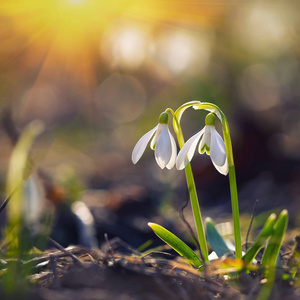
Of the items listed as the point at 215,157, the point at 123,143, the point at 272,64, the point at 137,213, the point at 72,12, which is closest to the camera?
the point at 215,157

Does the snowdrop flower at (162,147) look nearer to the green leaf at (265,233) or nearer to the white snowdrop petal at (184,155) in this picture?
the white snowdrop petal at (184,155)

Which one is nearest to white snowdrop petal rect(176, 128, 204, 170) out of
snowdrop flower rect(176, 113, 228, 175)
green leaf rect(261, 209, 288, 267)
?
snowdrop flower rect(176, 113, 228, 175)

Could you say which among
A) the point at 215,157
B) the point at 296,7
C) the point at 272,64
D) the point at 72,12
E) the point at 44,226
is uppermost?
the point at 72,12

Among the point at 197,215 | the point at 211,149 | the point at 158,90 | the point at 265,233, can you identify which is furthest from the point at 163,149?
the point at 158,90

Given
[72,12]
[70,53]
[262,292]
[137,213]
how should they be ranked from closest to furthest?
[262,292]
[137,213]
[72,12]
[70,53]

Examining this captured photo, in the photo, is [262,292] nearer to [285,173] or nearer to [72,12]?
[285,173]

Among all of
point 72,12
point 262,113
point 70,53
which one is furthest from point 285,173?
point 70,53

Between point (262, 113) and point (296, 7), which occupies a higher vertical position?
point (296, 7)
